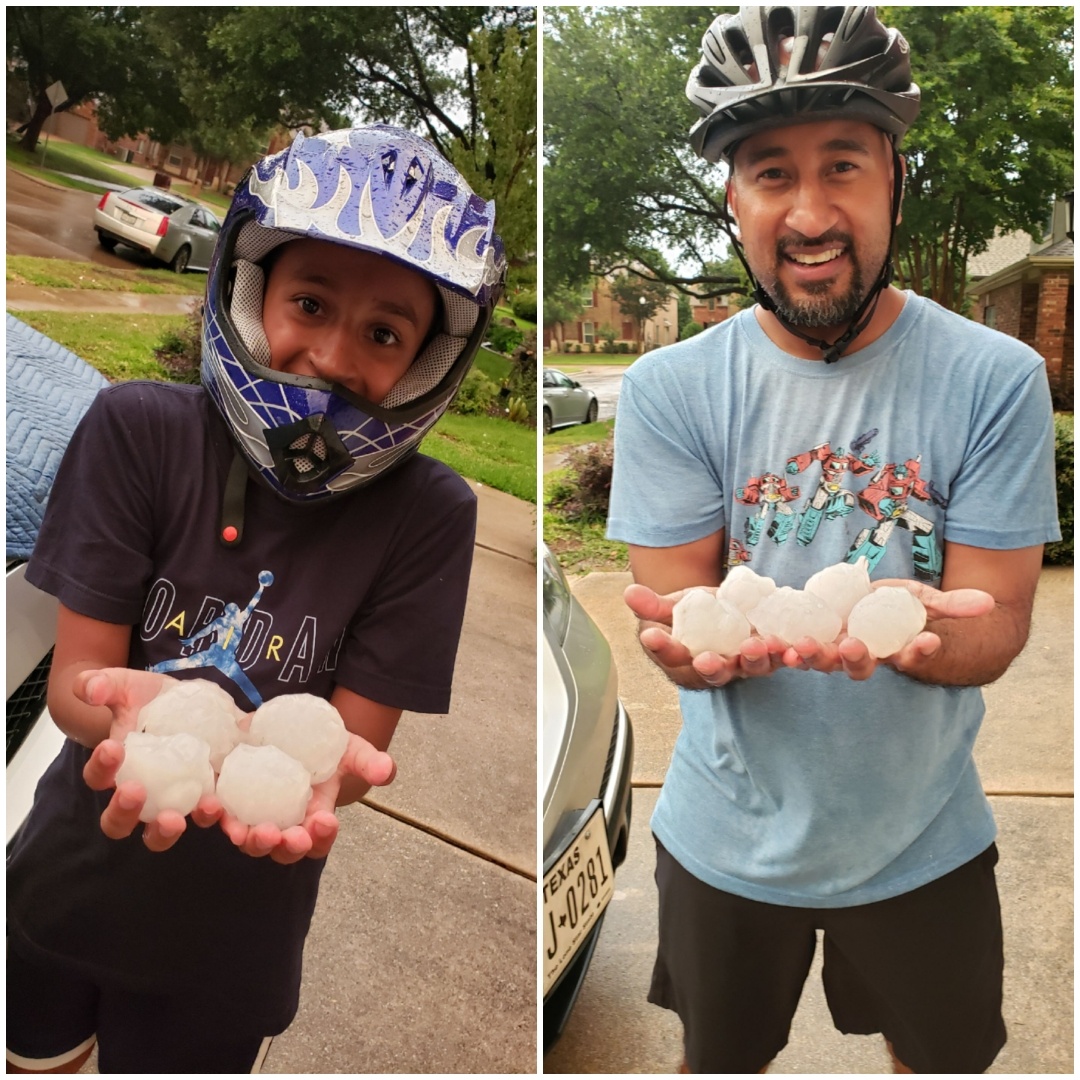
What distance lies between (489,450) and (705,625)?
0.65 meters

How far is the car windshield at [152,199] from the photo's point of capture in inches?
Result: 67.9

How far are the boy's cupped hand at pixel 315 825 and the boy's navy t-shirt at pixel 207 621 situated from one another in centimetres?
20

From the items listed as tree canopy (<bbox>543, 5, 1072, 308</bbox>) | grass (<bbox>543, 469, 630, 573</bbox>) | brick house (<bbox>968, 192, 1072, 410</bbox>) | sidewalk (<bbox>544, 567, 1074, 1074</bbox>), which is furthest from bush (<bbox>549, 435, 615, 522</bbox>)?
brick house (<bbox>968, 192, 1072, 410</bbox>)

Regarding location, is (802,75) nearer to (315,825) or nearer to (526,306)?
(526,306)

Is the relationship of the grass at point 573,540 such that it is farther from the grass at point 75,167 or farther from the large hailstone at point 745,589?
the grass at point 75,167

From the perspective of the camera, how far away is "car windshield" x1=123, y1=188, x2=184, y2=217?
1.72 metres

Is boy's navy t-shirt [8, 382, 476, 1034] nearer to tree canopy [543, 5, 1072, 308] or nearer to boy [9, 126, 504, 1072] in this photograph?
boy [9, 126, 504, 1072]

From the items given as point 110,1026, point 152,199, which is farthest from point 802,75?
point 110,1026

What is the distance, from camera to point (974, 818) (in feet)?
5.16

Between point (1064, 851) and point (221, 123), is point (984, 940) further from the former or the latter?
point (221, 123)

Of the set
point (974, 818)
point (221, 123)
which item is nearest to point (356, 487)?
point (221, 123)

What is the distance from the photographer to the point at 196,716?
1223 millimetres

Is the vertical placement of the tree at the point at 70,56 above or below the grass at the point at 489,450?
above

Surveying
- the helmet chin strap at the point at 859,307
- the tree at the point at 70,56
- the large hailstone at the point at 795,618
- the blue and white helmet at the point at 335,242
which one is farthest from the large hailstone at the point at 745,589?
the tree at the point at 70,56
